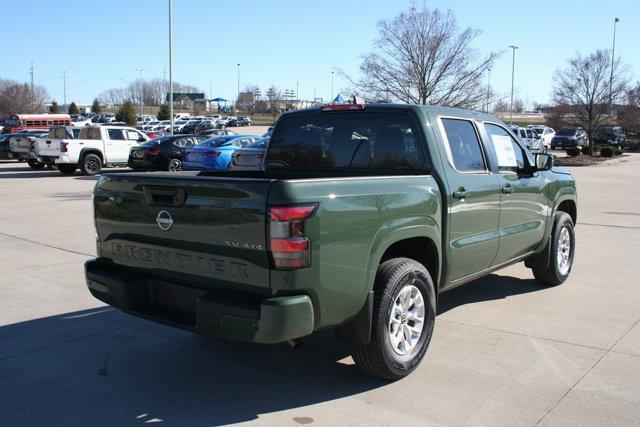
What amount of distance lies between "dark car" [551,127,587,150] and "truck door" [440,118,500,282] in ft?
136

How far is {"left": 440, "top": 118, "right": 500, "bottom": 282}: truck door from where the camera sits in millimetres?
4883

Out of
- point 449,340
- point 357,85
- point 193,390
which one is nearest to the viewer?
point 193,390

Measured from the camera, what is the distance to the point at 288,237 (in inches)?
136

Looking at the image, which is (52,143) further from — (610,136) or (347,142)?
(610,136)

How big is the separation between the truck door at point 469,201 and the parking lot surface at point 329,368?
0.71 m

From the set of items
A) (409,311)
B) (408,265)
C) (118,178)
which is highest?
(118,178)

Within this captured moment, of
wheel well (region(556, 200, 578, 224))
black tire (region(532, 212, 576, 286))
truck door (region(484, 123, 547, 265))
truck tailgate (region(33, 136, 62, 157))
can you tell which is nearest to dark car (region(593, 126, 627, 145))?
truck tailgate (region(33, 136, 62, 157))

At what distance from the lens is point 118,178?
4.31 meters

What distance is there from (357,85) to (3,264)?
710 inches

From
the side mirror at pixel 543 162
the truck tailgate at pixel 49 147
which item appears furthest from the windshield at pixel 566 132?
the side mirror at pixel 543 162

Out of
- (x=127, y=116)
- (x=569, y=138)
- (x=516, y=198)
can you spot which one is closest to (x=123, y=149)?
(x=516, y=198)

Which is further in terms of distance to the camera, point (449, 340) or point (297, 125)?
point (297, 125)

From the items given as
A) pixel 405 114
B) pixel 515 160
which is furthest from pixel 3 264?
pixel 515 160

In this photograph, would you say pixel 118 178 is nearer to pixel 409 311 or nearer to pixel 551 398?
pixel 409 311
